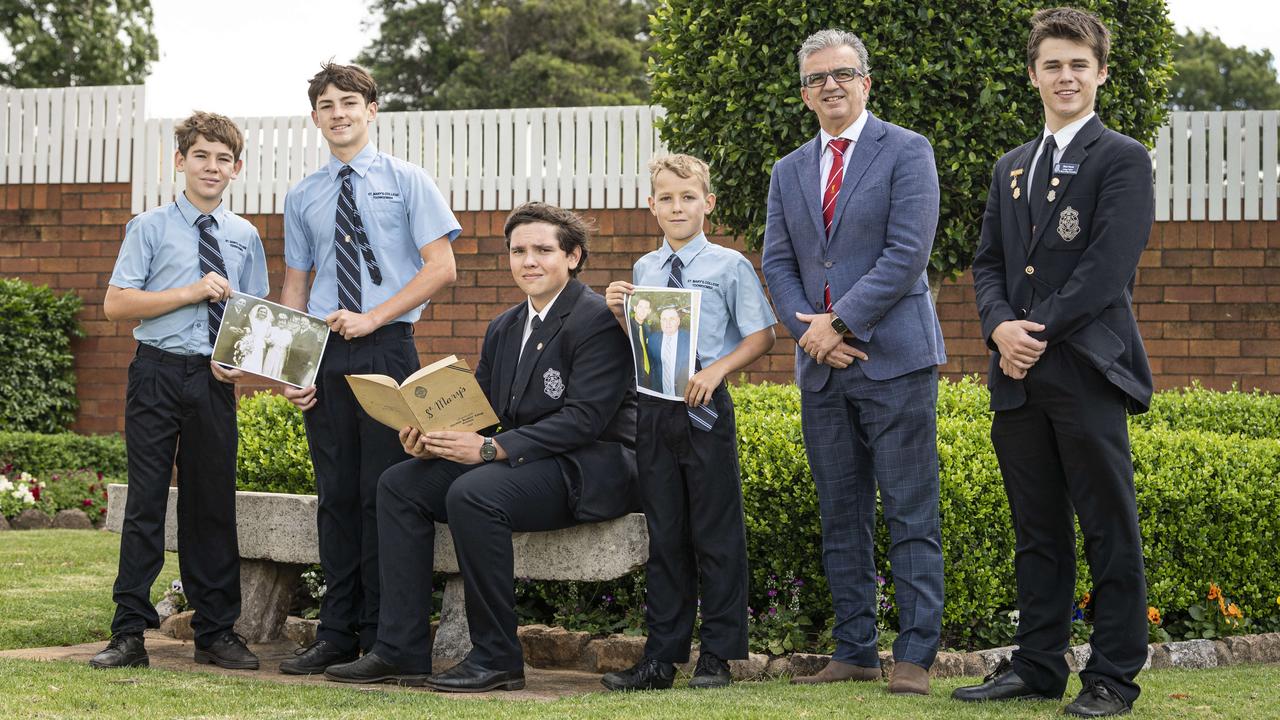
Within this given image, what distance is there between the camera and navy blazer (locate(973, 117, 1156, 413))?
3.82m

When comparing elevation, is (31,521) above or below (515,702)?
below

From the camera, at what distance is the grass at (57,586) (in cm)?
564

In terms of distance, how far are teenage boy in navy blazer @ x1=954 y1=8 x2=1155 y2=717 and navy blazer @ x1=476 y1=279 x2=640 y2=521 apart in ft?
4.41

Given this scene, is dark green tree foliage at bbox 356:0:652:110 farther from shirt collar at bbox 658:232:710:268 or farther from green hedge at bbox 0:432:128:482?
shirt collar at bbox 658:232:710:268

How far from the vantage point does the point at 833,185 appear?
4.48 meters

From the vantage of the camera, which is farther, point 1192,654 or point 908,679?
point 1192,654

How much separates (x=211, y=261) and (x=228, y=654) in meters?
1.53

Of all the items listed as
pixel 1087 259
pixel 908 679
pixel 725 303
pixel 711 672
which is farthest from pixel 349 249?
pixel 1087 259

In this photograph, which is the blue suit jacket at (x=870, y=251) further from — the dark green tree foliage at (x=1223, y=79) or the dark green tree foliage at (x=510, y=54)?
the dark green tree foliage at (x=1223, y=79)

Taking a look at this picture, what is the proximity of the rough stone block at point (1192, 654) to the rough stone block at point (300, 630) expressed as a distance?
3609 millimetres

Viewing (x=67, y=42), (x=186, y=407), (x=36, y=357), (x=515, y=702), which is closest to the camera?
(x=515, y=702)

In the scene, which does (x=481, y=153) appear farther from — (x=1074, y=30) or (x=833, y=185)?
(x=1074, y=30)

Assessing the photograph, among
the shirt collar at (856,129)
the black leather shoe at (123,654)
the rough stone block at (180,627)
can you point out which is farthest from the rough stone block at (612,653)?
the shirt collar at (856,129)

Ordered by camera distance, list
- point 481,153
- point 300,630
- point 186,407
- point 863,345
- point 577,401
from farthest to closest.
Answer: point 481,153
point 300,630
point 186,407
point 577,401
point 863,345
